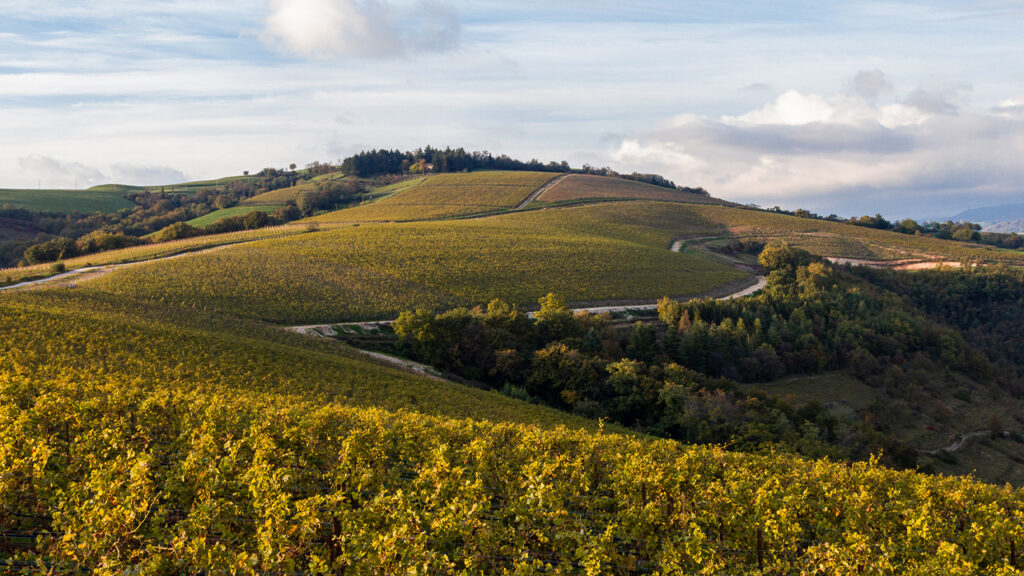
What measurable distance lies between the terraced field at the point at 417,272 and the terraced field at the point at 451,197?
19312 mm

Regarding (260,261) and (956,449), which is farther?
(260,261)

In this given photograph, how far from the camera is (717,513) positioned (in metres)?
12.1

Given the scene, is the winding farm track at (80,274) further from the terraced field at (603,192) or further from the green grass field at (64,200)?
the green grass field at (64,200)

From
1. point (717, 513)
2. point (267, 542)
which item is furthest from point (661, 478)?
point (267, 542)

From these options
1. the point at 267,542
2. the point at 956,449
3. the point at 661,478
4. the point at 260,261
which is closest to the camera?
the point at 267,542

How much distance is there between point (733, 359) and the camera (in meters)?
55.5

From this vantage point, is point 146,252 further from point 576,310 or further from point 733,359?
point 733,359

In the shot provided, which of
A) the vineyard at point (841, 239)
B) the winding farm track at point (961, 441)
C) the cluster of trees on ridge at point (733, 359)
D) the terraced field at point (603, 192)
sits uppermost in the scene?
the terraced field at point (603, 192)

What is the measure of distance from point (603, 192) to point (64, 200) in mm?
153571

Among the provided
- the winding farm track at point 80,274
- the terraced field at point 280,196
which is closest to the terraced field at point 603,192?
the terraced field at point 280,196

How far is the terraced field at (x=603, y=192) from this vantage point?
14705 centimetres

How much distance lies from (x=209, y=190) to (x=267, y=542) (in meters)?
205

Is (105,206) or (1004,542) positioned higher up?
(105,206)

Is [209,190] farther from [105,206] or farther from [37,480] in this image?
[37,480]
